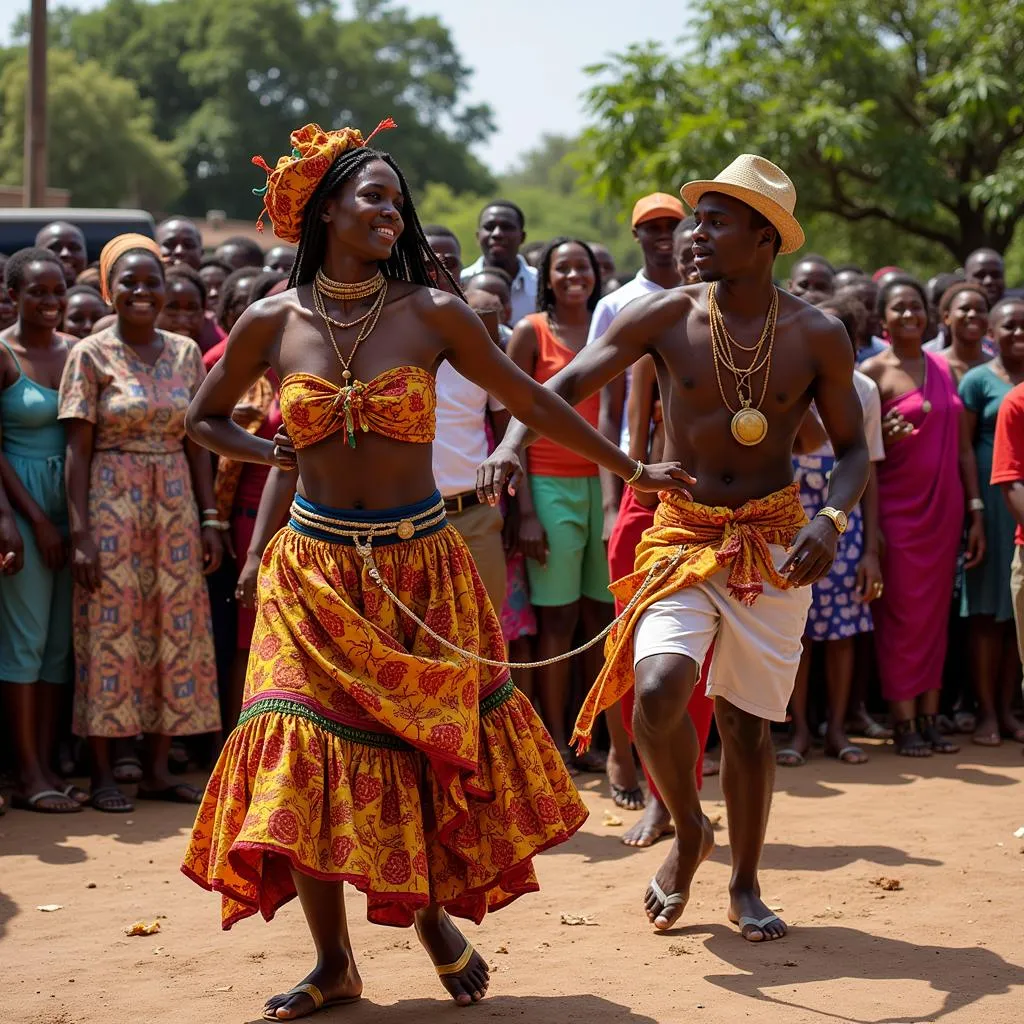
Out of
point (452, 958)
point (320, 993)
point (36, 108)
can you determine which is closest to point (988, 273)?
point (452, 958)

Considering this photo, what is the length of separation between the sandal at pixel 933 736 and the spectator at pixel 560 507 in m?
1.80

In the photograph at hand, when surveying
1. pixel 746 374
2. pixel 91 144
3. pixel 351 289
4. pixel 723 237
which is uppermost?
pixel 91 144

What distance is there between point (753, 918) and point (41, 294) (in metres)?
4.16

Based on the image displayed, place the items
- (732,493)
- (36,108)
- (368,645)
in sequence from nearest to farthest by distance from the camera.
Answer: (368,645)
(732,493)
(36,108)

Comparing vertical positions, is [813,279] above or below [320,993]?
above

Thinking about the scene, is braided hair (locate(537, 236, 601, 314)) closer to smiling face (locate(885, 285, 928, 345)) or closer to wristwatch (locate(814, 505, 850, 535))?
smiling face (locate(885, 285, 928, 345))

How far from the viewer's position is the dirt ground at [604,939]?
15.1ft

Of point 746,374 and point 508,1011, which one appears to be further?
point 746,374

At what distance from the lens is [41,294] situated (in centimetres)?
714

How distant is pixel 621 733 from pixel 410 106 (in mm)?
72396

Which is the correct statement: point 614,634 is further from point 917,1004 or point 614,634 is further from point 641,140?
point 641,140

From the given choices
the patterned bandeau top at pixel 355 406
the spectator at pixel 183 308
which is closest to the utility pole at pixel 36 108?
the spectator at pixel 183 308

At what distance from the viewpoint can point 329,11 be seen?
7412 cm

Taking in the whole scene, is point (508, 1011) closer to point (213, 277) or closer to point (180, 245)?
point (213, 277)
